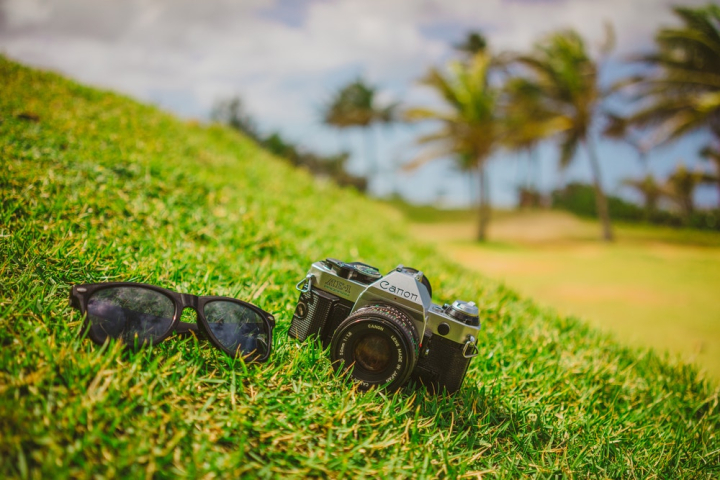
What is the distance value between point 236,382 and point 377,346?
1.90 ft

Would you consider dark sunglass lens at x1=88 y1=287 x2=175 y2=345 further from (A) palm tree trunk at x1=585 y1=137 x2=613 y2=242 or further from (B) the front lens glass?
(A) palm tree trunk at x1=585 y1=137 x2=613 y2=242

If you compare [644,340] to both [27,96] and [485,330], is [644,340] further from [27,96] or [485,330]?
[27,96]

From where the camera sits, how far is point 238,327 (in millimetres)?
1640

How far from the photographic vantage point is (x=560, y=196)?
24.2m

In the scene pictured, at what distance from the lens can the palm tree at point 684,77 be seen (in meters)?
10.9

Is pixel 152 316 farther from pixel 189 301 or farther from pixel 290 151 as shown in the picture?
pixel 290 151

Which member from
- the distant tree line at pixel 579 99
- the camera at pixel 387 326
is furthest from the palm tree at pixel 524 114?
the camera at pixel 387 326

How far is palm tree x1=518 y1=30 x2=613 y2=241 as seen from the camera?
1265 centimetres

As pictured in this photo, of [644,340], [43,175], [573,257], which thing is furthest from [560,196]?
[43,175]

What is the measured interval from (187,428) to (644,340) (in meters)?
4.52

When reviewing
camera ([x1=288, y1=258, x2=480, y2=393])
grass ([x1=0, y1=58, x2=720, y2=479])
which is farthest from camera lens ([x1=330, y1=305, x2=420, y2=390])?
grass ([x1=0, y1=58, x2=720, y2=479])

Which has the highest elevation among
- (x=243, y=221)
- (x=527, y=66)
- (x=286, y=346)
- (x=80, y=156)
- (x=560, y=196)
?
(x=527, y=66)

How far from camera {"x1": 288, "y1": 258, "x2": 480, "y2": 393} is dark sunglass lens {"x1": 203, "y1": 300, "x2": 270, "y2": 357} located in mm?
208

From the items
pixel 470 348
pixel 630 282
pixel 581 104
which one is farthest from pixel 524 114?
pixel 470 348
